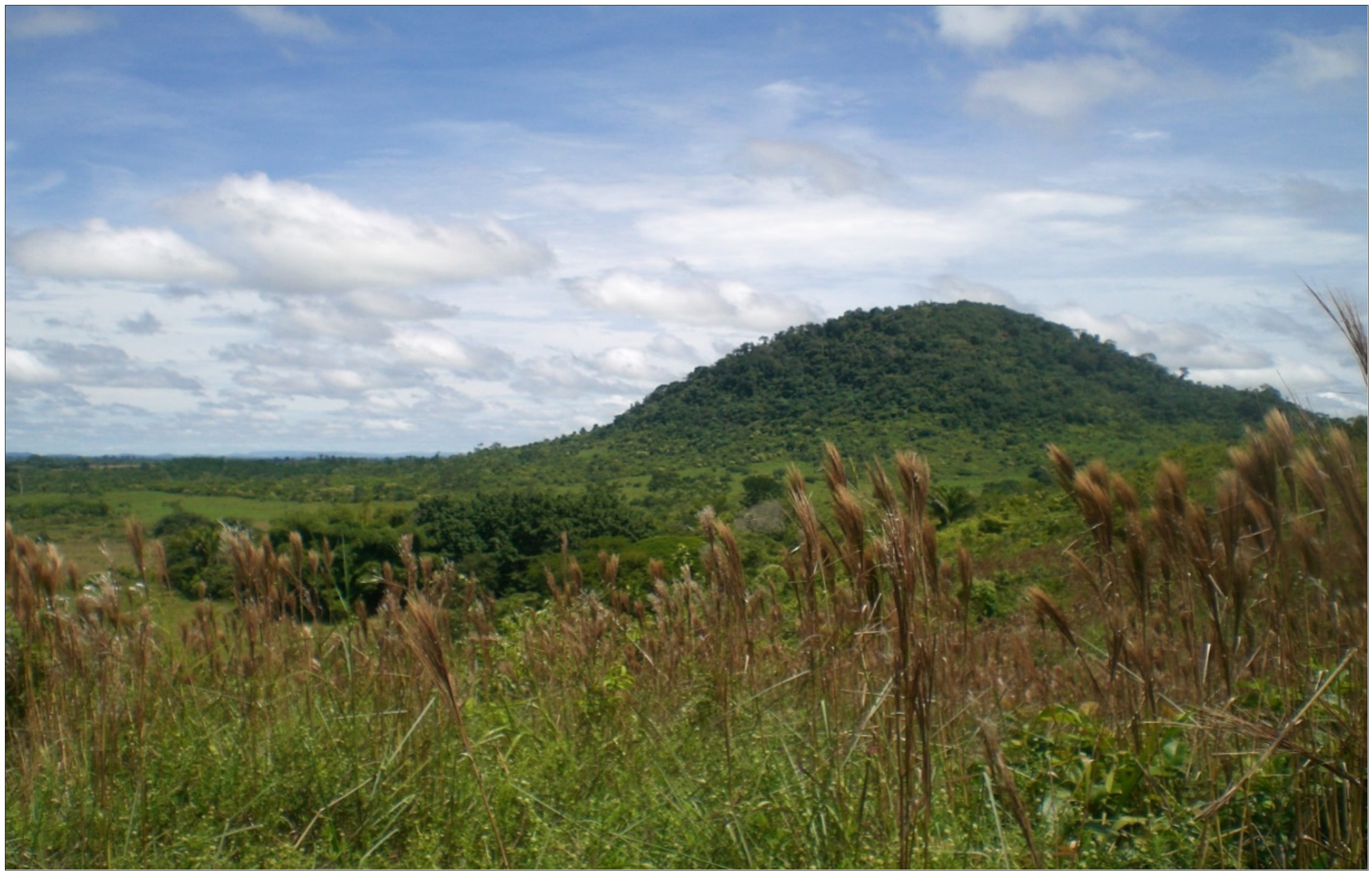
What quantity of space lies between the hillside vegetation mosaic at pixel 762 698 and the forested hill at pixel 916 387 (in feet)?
98.8

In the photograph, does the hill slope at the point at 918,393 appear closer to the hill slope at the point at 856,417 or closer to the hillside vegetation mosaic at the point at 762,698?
the hill slope at the point at 856,417

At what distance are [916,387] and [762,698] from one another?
4286cm

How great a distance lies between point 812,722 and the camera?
2547 millimetres

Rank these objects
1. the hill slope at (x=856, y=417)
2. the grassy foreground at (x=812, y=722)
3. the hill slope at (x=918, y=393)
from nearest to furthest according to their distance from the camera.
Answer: the grassy foreground at (x=812, y=722) < the hill slope at (x=856, y=417) < the hill slope at (x=918, y=393)

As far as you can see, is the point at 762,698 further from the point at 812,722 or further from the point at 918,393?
the point at 918,393

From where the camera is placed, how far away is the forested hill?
39.1m

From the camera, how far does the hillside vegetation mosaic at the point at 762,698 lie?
7.54ft

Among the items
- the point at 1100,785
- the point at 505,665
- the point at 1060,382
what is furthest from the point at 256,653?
the point at 1060,382

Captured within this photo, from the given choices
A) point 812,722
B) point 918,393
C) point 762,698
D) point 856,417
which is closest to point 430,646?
point 812,722

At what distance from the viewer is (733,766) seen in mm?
2736

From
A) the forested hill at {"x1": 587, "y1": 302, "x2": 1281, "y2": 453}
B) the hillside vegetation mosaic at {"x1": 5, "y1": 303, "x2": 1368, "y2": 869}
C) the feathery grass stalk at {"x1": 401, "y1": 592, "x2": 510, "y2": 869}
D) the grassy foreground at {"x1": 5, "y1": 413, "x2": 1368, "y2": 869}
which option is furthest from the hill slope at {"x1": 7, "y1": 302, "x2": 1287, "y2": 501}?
the feathery grass stalk at {"x1": 401, "y1": 592, "x2": 510, "y2": 869}

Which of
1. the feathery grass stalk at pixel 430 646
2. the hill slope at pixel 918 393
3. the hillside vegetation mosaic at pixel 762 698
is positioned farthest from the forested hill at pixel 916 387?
the feathery grass stalk at pixel 430 646

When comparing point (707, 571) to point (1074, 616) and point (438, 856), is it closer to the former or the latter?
point (438, 856)

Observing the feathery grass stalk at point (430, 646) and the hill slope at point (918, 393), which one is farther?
the hill slope at point (918, 393)
